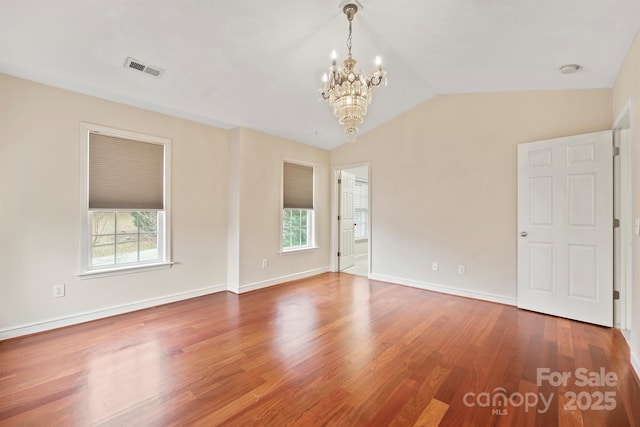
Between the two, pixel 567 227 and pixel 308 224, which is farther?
pixel 308 224

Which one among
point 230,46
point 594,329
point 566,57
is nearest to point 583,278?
point 594,329

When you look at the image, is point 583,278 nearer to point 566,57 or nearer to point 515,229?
point 515,229

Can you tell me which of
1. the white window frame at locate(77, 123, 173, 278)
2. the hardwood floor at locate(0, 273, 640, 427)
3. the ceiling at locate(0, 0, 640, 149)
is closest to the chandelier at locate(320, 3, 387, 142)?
the ceiling at locate(0, 0, 640, 149)

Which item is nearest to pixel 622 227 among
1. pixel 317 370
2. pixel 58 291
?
pixel 317 370

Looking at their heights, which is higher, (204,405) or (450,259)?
(450,259)

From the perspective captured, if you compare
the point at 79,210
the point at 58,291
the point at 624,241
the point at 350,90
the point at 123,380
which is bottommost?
the point at 123,380

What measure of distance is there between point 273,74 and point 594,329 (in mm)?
4467

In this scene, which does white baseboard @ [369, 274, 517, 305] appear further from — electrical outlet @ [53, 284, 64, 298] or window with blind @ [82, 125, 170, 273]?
electrical outlet @ [53, 284, 64, 298]

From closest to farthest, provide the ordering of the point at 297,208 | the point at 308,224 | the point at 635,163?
the point at 635,163 < the point at 297,208 < the point at 308,224

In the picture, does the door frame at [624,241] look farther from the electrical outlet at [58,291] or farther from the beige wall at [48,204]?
the electrical outlet at [58,291]

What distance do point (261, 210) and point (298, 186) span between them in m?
0.97

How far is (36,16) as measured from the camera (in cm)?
220

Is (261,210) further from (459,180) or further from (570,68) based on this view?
(570,68)

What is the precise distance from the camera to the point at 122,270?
11.2 feet
